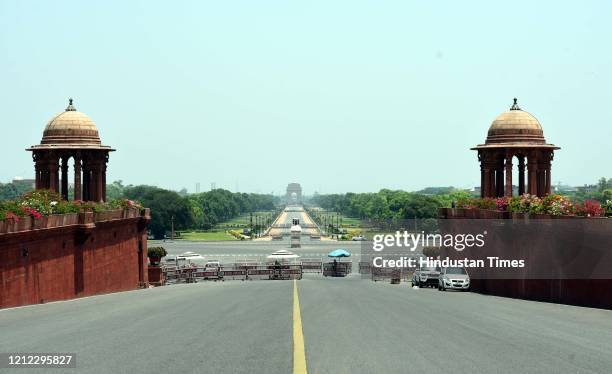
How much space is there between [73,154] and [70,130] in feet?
5.57

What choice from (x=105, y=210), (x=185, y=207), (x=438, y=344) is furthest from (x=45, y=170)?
(x=185, y=207)

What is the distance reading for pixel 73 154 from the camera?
52719mm

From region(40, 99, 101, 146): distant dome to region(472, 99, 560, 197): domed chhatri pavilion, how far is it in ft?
88.6

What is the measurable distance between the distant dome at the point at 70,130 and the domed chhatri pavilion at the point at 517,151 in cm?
2702

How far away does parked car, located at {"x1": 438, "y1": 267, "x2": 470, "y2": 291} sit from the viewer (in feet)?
132

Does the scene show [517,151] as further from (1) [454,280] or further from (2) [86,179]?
(2) [86,179]

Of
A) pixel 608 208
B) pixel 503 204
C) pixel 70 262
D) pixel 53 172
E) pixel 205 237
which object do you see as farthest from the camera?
pixel 205 237

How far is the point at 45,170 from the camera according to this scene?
170ft

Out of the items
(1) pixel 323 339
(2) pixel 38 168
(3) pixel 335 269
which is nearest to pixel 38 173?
(2) pixel 38 168

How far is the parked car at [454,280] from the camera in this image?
132ft

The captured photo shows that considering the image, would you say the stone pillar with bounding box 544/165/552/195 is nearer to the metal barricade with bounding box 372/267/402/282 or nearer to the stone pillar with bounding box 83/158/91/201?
the metal barricade with bounding box 372/267/402/282

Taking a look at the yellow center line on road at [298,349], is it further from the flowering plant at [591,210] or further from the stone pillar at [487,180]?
the stone pillar at [487,180]

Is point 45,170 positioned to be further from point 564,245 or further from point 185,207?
point 185,207

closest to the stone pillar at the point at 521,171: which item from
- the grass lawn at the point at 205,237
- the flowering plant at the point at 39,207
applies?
the flowering plant at the point at 39,207
